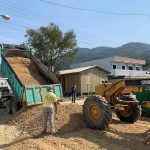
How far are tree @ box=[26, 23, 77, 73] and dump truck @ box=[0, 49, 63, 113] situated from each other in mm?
21957

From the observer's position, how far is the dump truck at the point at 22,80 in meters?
18.0

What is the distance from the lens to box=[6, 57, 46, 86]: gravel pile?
62.9ft

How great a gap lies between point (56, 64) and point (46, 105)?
31643 millimetres

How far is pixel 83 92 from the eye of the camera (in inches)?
1727

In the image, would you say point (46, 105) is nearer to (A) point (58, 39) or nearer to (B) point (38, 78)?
(B) point (38, 78)

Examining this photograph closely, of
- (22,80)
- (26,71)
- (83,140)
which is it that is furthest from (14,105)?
(83,140)

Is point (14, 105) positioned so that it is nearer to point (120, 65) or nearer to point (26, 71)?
point (26, 71)

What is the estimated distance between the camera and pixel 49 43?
144 feet

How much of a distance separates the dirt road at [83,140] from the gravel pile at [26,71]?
511cm

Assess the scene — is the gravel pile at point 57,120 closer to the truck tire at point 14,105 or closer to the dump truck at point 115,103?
the dump truck at point 115,103

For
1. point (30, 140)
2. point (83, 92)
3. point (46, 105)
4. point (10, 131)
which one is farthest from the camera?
point (83, 92)

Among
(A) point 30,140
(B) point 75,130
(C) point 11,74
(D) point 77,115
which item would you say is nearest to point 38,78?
(C) point 11,74

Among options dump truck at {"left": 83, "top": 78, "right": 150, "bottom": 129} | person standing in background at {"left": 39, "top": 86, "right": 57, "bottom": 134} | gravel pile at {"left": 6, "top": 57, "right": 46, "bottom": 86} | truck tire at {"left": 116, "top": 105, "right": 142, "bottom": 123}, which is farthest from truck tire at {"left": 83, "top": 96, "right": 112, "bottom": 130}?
gravel pile at {"left": 6, "top": 57, "right": 46, "bottom": 86}

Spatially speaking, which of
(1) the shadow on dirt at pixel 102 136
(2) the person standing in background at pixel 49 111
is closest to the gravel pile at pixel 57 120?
(1) the shadow on dirt at pixel 102 136
